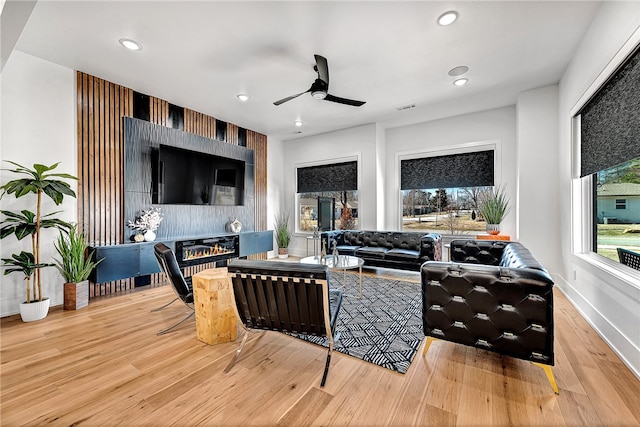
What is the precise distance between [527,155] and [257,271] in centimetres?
436

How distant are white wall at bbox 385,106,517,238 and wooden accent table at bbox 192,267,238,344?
13.5 ft

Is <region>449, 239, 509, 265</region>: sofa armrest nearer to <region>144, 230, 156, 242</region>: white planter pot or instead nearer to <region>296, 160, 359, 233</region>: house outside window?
<region>296, 160, 359, 233</region>: house outside window

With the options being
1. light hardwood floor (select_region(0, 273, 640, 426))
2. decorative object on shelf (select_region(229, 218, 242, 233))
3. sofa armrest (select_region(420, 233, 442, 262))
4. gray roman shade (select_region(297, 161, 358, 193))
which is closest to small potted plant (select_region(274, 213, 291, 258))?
gray roman shade (select_region(297, 161, 358, 193))

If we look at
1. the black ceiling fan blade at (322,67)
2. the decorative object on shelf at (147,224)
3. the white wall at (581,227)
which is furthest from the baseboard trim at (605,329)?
the decorative object on shelf at (147,224)

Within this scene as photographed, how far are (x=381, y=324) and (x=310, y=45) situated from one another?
3.01m

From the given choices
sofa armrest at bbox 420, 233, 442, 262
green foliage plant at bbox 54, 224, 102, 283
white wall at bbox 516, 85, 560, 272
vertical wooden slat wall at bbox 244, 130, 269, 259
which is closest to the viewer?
green foliage plant at bbox 54, 224, 102, 283

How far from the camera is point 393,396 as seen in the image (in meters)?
1.68

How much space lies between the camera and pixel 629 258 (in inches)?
88.4

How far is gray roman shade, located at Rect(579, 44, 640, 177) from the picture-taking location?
2029 mm

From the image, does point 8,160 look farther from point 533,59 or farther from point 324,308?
point 533,59

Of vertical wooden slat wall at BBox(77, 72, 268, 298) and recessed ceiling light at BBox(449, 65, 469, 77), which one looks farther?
vertical wooden slat wall at BBox(77, 72, 268, 298)

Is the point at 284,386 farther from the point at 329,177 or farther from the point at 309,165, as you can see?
the point at 309,165

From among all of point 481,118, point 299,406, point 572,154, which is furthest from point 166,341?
point 481,118

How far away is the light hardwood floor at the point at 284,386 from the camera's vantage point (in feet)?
4.96
